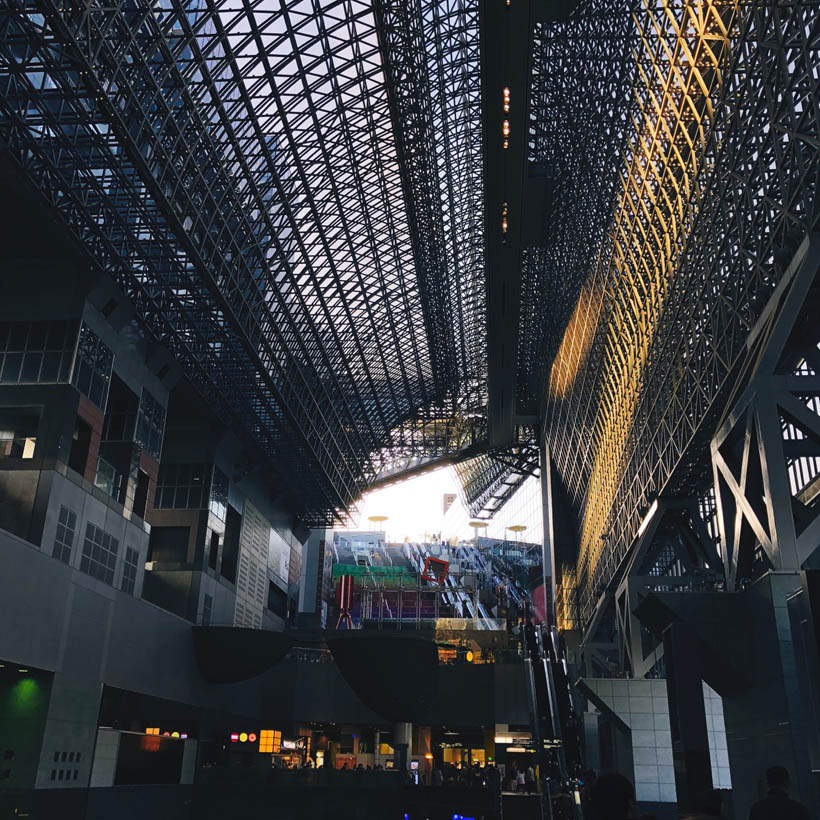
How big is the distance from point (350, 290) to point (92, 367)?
59.7 feet

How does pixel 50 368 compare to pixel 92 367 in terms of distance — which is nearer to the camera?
pixel 50 368

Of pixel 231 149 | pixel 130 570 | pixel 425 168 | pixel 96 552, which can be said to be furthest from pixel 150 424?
pixel 425 168

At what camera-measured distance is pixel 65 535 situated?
108 feet

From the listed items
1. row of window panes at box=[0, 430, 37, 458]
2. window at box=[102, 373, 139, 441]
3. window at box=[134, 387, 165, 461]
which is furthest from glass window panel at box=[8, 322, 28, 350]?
window at box=[134, 387, 165, 461]

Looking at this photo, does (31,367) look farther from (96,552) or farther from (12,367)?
(96,552)

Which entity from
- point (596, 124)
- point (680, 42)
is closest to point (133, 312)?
point (596, 124)

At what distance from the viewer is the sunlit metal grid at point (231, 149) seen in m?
26.1

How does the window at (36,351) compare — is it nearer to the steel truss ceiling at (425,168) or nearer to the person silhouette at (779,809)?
the steel truss ceiling at (425,168)

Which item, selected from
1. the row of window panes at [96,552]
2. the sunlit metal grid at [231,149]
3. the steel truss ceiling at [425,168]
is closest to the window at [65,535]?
the row of window panes at [96,552]

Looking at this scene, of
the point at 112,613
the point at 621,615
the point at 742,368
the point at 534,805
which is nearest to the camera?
the point at 742,368

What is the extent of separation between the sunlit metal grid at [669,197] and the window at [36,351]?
21.9m

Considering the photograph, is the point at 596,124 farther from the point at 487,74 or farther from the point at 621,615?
the point at 621,615

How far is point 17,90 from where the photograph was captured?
26.7m

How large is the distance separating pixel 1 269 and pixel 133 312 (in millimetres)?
5529
